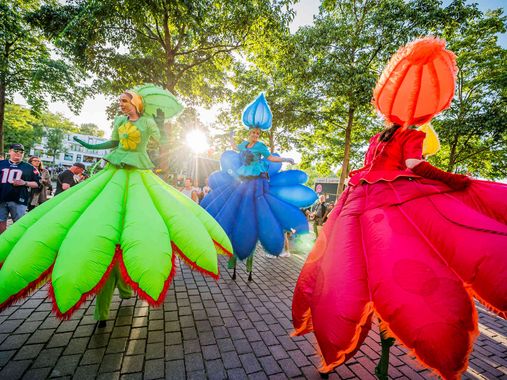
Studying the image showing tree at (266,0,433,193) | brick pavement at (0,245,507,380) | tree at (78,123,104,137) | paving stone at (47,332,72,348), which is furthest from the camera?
tree at (78,123,104,137)

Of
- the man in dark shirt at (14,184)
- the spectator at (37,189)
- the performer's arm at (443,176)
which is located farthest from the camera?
the spectator at (37,189)

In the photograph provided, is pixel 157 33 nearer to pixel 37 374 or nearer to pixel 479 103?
pixel 37 374

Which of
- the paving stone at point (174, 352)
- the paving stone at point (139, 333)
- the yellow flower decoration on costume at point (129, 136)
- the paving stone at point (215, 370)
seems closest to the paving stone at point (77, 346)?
the paving stone at point (139, 333)

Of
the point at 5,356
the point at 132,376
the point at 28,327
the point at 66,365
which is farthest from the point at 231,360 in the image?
the point at 28,327

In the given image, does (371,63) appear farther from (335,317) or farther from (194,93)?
(335,317)

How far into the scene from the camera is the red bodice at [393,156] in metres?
1.89

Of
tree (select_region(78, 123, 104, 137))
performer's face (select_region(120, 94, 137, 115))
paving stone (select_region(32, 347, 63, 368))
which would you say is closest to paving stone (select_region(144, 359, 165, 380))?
paving stone (select_region(32, 347, 63, 368))

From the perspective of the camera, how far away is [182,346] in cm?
257

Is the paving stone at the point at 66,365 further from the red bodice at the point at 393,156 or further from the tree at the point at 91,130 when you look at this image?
the tree at the point at 91,130

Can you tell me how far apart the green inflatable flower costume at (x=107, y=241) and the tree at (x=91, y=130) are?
81.6 m

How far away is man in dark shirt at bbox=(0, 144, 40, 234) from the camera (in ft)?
15.9

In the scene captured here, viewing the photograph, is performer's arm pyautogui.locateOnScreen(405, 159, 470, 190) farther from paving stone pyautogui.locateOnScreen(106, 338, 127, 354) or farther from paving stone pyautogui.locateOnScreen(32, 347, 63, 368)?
paving stone pyautogui.locateOnScreen(32, 347, 63, 368)

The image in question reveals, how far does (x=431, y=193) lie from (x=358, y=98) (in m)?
8.92

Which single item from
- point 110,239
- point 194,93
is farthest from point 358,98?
point 110,239
